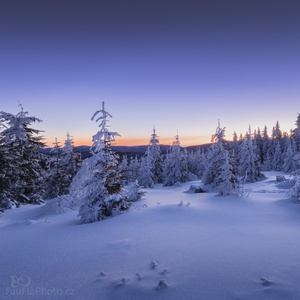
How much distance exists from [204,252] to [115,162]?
7767 millimetres

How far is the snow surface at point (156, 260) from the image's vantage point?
14.5ft

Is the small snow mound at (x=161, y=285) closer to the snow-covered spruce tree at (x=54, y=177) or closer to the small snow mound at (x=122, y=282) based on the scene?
the small snow mound at (x=122, y=282)

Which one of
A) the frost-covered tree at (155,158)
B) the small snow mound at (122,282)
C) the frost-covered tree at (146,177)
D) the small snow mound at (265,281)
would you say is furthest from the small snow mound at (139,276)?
the frost-covered tree at (155,158)

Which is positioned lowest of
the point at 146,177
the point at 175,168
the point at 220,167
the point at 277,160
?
the point at 146,177

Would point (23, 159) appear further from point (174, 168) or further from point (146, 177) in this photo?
point (174, 168)

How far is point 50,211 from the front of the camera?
15.8 m

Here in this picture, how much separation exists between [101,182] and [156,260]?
694cm

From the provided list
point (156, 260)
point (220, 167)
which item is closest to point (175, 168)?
point (220, 167)

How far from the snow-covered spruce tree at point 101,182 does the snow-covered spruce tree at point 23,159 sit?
7951 millimetres

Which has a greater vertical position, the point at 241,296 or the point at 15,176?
the point at 15,176

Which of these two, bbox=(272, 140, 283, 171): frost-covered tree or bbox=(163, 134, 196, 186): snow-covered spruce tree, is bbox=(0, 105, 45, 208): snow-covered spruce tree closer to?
bbox=(163, 134, 196, 186): snow-covered spruce tree

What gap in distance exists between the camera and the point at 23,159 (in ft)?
64.8

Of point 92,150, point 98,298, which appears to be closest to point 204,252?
point 98,298

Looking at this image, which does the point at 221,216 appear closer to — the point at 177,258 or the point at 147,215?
the point at 147,215
